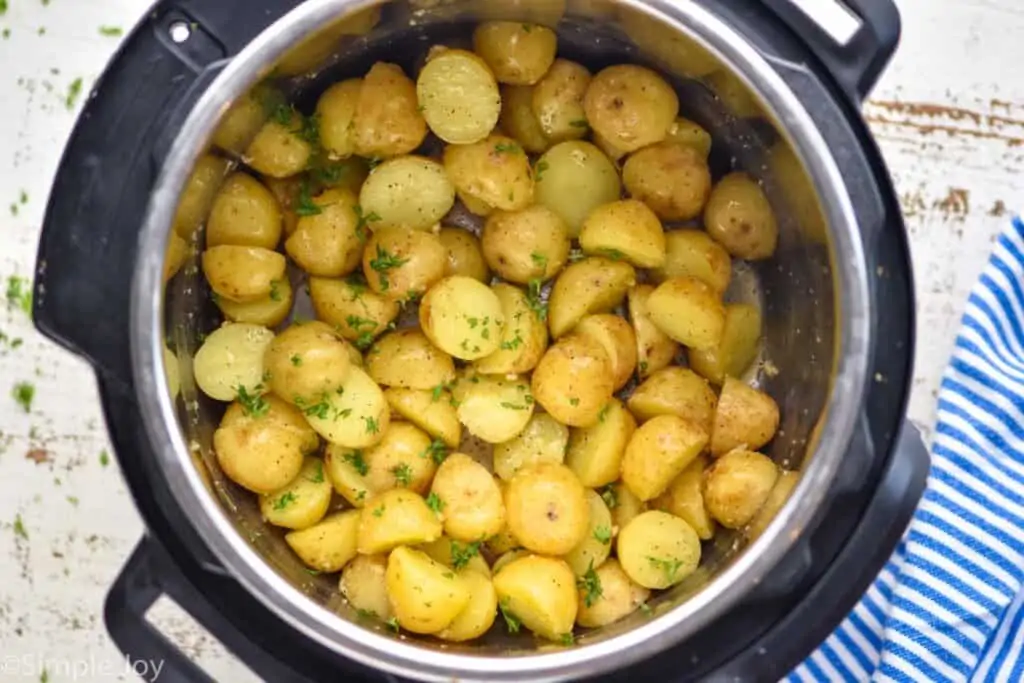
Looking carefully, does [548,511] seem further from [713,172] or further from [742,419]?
A: [713,172]

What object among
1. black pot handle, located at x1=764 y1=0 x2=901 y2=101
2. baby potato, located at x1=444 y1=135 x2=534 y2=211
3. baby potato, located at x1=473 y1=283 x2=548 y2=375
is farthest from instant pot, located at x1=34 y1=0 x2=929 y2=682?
baby potato, located at x1=473 y1=283 x2=548 y2=375

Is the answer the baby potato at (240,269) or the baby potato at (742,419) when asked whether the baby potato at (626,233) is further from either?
the baby potato at (240,269)

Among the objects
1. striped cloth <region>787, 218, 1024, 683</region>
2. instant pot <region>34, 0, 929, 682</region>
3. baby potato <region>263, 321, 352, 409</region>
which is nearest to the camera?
instant pot <region>34, 0, 929, 682</region>

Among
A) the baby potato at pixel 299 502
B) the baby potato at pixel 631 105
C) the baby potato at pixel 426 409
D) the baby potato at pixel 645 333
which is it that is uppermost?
the baby potato at pixel 631 105

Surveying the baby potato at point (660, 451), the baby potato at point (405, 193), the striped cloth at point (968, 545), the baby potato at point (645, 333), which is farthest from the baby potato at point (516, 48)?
the striped cloth at point (968, 545)

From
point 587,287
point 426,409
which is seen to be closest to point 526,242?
point 587,287

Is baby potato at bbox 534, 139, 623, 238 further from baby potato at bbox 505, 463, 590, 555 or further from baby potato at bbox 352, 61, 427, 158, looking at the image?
baby potato at bbox 505, 463, 590, 555

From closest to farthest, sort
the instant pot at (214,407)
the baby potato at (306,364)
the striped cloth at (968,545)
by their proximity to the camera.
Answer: the instant pot at (214,407), the baby potato at (306,364), the striped cloth at (968,545)
